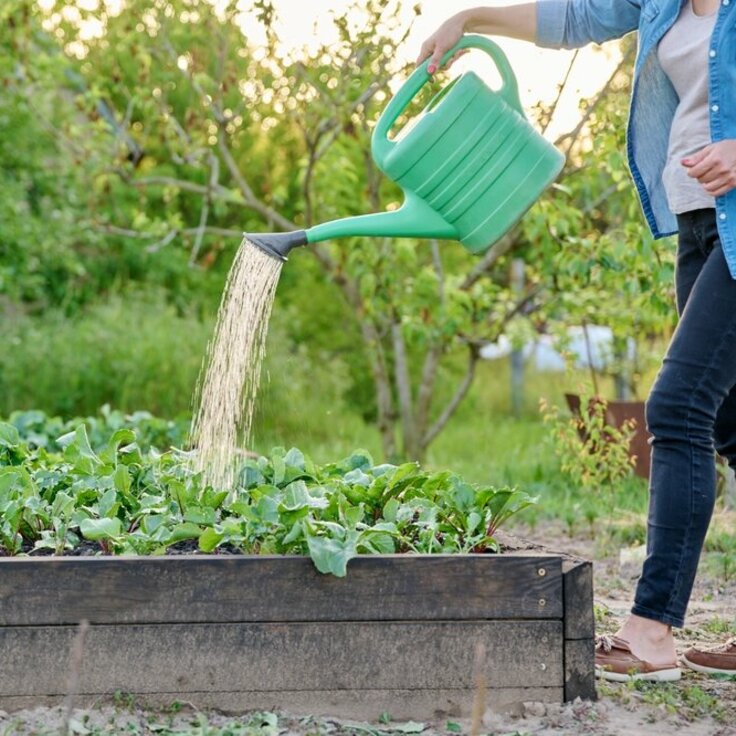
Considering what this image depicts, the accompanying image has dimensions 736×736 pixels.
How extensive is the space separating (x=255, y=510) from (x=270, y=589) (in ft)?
0.56

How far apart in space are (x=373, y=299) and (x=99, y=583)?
3.45 meters

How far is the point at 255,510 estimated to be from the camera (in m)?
2.23

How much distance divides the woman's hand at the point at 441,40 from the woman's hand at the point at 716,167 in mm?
568

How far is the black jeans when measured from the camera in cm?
228

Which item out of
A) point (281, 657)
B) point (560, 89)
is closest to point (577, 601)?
point (281, 657)

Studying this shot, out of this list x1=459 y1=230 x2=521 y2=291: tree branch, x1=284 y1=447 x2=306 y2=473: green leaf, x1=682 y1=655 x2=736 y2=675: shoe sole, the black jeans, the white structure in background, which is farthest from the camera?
the white structure in background

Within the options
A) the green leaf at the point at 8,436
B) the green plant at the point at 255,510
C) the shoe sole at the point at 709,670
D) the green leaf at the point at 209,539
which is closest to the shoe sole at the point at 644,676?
the shoe sole at the point at 709,670

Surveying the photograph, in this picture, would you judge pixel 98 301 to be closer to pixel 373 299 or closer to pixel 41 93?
pixel 41 93

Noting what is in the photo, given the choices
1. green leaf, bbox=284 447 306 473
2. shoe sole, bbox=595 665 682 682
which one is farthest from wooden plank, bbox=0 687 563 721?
green leaf, bbox=284 447 306 473

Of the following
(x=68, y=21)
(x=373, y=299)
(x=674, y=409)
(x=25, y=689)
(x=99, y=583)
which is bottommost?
(x=25, y=689)

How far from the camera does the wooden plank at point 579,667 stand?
86.1 inches

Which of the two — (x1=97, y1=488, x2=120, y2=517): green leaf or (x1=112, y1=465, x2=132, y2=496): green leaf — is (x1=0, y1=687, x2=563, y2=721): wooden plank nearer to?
(x1=97, y1=488, x2=120, y2=517): green leaf

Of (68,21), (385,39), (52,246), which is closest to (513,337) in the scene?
(385,39)

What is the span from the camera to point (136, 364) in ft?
25.2
